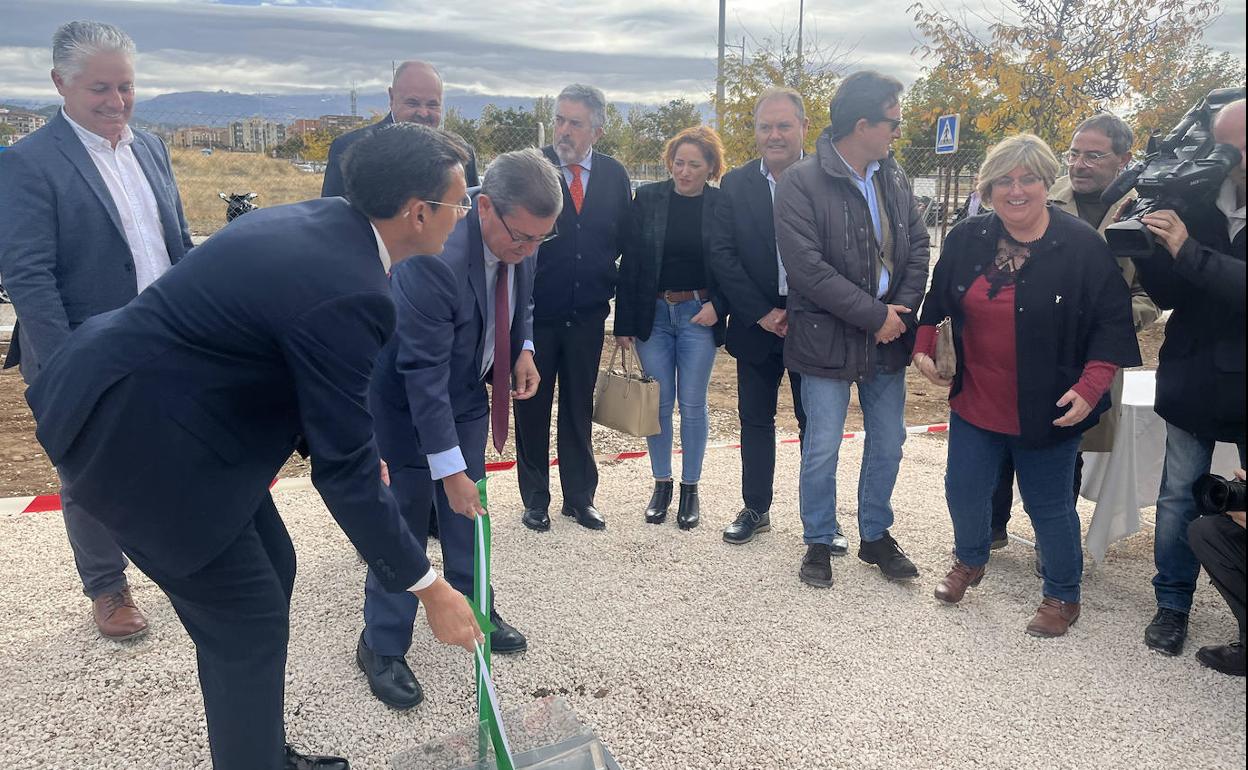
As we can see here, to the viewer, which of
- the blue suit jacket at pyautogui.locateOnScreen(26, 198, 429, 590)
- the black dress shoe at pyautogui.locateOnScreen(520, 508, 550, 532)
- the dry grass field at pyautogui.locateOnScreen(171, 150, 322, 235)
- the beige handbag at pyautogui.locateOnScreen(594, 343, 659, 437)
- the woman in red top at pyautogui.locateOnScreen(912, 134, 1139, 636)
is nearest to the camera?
the blue suit jacket at pyautogui.locateOnScreen(26, 198, 429, 590)

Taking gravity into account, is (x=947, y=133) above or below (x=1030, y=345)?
Answer: above

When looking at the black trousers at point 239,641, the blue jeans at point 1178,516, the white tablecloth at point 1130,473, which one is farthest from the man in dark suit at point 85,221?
the white tablecloth at point 1130,473

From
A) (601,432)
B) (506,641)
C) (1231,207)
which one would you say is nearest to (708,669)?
(506,641)

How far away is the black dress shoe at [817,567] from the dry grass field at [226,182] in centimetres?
1534

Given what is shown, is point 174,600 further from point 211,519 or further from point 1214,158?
point 1214,158

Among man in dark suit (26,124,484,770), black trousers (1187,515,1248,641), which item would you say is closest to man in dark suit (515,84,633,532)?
man in dark suit (26,124,484,770)

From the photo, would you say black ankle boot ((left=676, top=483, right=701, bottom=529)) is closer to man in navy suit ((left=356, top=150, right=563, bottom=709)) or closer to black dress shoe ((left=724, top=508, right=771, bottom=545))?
black dress shoe ((left=724, top=508, right=771, bottom=545))

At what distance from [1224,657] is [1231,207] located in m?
1.56

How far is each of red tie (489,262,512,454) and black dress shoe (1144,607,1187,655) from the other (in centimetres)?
251

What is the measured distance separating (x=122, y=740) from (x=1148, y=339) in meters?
10.2

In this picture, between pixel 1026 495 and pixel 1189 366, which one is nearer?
pixel 1189 366

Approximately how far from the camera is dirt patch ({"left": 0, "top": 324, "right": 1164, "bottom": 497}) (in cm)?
508

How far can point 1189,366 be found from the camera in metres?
2.91

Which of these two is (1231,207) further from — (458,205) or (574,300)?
(574,300)
